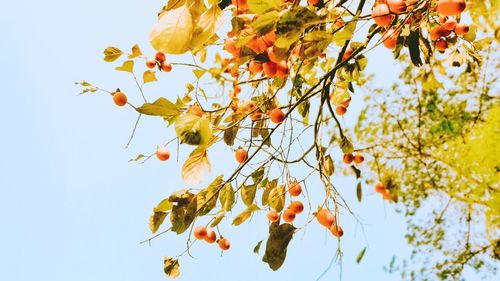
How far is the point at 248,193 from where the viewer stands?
1.10m

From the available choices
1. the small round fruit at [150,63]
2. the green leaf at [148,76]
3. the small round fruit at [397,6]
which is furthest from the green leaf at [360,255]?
the small round fruit at [150,63]

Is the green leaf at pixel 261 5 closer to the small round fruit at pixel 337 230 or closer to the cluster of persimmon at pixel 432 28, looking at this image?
the cluster of persimmon at pixel 432 28

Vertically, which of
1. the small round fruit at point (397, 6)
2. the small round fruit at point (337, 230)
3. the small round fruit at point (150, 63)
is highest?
the small round fruit at point (150, 63)

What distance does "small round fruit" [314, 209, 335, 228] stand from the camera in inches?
38.4

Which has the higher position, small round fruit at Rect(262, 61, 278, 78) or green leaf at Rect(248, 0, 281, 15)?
small round fruit at Rect(262, 61, 278, 78)

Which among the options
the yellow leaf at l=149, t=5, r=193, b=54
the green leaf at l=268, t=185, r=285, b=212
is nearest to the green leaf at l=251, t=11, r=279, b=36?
the yellow leaf at l=149, t=5, r=193, b=54

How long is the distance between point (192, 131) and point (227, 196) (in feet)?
1.48

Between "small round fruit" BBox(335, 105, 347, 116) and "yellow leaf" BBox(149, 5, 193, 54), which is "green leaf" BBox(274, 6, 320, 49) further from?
"small round fruit" BBox(335, 105, 347, 116)

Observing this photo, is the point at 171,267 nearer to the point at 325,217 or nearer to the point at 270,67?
the point at 325,217

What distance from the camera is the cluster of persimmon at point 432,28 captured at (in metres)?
0.82

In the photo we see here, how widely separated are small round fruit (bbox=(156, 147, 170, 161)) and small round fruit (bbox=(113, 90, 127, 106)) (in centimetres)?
17

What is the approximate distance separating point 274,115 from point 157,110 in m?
0.43

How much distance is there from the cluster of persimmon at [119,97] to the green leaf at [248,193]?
44 centimetres

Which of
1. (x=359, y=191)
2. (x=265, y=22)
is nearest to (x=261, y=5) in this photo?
(x=265, y=22)
